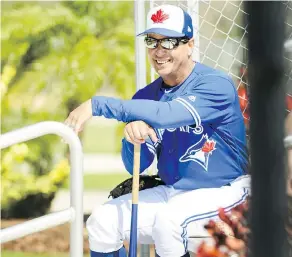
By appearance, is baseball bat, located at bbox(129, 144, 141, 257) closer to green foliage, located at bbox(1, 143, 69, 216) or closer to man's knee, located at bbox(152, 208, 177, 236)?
man's knee, located at bbox(152, 208, 177, 236)

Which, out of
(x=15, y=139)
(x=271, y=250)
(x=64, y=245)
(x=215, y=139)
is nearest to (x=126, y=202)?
(x=215, y=139)

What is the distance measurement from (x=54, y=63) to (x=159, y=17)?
5474mm

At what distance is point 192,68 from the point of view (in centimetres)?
344

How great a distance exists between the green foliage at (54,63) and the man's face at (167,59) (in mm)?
5209

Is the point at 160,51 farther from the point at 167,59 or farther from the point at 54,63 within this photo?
the point at 54,63

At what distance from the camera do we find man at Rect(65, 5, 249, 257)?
3.14 m

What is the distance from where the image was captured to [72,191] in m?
2.98

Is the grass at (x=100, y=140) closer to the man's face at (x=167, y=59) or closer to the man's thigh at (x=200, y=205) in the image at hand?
the man's face at (x=167, y=59)

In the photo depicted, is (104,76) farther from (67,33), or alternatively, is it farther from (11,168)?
(11,168)

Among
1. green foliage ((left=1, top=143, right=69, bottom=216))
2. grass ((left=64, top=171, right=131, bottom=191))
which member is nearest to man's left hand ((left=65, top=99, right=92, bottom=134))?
green foliage ((left=1, top=143, right=69, bottom=216))

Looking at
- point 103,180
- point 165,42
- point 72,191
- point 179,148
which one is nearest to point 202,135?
point 179,148

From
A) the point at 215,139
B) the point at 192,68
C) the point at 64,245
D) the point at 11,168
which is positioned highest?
the point at 192,68

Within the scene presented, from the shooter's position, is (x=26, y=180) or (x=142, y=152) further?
(x=26, y=180)

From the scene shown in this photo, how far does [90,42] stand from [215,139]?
18.2 feet
